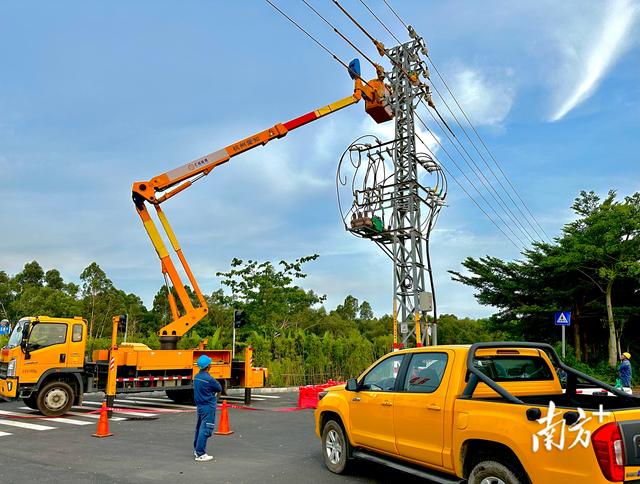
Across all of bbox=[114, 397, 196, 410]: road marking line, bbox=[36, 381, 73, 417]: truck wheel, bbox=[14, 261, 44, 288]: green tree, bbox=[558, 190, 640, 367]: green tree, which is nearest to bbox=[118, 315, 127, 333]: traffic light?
bbox=[36, 381, 73, 417]: truck wheel

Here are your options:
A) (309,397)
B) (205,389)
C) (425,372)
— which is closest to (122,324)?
(309,397)

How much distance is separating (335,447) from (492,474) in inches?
120

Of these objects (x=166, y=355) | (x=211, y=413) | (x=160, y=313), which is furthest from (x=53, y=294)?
(x=211, y=413)

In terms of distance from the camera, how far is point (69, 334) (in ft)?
48.9

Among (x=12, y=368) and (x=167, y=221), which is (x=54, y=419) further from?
(x=167, y=221)

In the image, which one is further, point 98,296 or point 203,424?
point 98,296

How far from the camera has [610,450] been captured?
4.22 metres

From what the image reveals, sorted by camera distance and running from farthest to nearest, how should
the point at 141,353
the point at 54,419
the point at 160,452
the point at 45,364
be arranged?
the point at 141,353
the point at 45,364
the point at 54,419
the point at 160,452

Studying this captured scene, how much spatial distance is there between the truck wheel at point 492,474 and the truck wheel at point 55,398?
1217cm

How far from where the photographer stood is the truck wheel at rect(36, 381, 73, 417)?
13.9 meters

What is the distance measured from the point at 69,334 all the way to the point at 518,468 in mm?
13149

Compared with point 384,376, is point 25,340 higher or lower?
higher

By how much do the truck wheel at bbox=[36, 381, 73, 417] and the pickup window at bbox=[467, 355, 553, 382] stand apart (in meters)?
12.0

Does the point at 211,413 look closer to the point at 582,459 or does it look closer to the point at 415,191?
the point at 582,459
